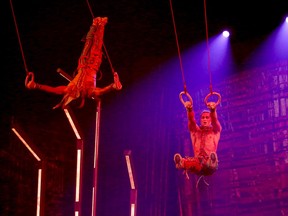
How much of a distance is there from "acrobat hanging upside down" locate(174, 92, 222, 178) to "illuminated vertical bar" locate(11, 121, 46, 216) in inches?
69.4

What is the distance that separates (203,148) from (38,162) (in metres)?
2.04

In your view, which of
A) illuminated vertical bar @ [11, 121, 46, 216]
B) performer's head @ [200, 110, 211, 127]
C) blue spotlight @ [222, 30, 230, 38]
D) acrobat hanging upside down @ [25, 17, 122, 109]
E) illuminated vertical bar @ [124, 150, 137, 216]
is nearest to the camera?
acrobat hanging upside down @ [25, 17, 122, 109]

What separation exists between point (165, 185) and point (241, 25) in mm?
2002

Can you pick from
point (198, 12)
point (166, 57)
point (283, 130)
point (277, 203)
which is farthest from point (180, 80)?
point (277, 203)

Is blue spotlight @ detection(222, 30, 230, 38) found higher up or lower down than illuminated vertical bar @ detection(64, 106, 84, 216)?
higher up

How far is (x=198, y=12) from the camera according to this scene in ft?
23.3

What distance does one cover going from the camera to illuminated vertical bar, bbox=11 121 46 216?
644 centimetres

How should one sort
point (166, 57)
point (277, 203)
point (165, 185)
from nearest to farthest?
1. point (277, 203)
2. point (165, 185)
3. point (166, 57)

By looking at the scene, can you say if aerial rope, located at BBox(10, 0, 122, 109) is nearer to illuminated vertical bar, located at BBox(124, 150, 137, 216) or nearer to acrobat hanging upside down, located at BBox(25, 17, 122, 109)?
acrobat hanging upside down, located at BBox(25, 17, 122, 109)

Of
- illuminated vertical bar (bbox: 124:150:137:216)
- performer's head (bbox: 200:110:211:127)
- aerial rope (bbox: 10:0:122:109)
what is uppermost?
aerial rope (bbox: 10:0:122:109)

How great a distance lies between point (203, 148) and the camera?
546 centimetres

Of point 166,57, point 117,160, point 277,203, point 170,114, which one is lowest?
point 277,203

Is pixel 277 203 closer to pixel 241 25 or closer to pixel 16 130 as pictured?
pixel 241 25

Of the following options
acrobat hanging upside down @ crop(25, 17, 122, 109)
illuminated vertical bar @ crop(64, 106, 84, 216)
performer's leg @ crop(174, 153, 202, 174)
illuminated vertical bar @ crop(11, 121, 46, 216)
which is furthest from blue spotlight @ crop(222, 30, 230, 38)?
illuminated vertical bar @ crop(11, 121, 46, 216)
